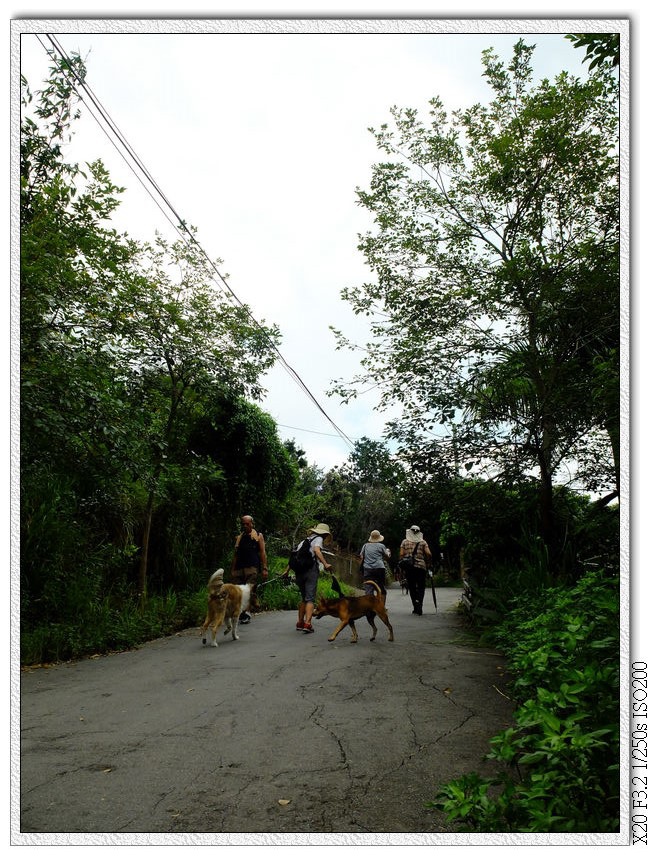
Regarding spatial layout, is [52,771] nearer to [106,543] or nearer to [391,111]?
[391,111]

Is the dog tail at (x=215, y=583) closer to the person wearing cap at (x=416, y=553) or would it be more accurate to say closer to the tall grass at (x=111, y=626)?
the tall grass at (x=111, y=626)

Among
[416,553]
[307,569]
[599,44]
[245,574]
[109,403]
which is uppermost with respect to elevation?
[599,44]

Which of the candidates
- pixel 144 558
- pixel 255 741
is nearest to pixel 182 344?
pixel 144 558

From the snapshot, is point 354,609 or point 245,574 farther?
point 245,574

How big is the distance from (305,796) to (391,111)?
4004 millimetres

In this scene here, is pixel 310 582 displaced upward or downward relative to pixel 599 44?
downward

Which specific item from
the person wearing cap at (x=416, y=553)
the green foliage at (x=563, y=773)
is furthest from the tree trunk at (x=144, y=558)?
the green foliage at (x=563, y=773)

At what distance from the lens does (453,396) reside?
25.7ft

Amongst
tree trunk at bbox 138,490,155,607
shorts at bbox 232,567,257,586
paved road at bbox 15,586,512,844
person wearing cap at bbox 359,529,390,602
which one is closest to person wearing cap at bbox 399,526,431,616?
person wearing cap at bbox 359,529,390,602

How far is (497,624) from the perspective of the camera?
332 inches

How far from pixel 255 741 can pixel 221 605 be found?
4366 millimetres

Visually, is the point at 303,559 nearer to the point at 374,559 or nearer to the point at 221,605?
the point at 374,559

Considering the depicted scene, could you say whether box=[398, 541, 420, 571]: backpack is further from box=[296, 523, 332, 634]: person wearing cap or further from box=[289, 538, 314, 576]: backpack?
box=[289, 538, 314, 576]: backpack

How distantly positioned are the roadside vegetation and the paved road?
44 centimetres
